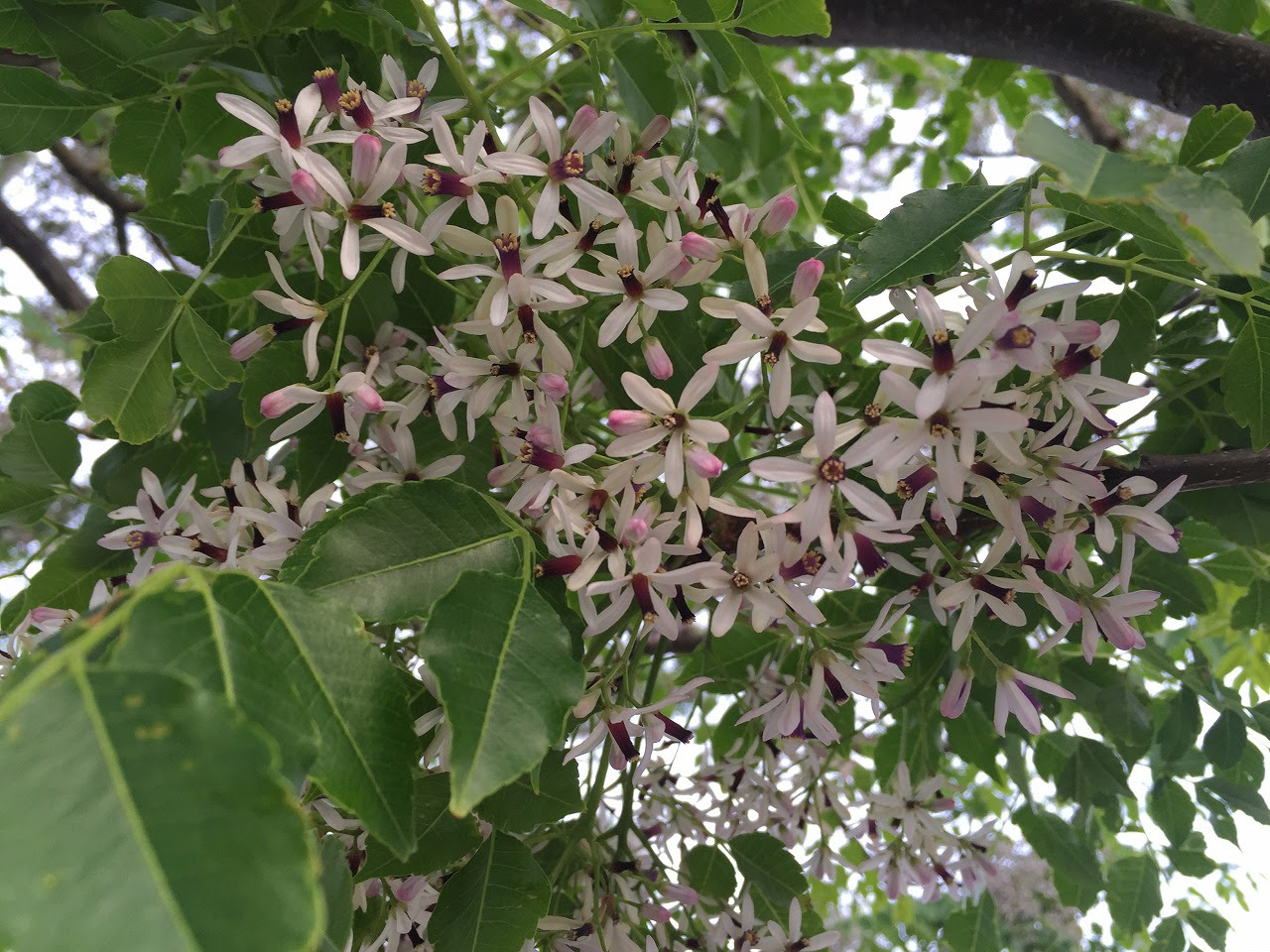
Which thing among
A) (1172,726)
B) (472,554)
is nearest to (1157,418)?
(1172,726)

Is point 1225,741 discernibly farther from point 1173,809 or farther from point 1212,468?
point 1212,468

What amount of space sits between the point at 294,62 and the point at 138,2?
0.46 feet

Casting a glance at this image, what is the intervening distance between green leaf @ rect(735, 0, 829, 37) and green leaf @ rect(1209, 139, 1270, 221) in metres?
0.31

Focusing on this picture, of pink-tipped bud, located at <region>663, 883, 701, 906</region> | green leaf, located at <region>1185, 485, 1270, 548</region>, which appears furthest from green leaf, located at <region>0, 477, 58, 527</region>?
green leaf, located at <region>1185, 485, 1270, 548</region>

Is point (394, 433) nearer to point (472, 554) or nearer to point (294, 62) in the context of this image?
point (472, 554)

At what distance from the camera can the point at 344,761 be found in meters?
0.42

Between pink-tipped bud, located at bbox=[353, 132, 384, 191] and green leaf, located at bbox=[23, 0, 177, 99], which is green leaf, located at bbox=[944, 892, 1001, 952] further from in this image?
green leaf, located at bbox=[23, 0, 177, 99]

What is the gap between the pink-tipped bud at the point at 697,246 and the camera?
609 mm

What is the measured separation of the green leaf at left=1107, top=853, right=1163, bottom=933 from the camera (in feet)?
4.34

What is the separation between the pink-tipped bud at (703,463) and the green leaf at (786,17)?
0.35m

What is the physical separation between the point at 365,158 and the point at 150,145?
416 mm

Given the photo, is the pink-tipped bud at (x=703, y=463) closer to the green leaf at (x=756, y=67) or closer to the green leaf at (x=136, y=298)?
the green leaf at (x=756, y=67)

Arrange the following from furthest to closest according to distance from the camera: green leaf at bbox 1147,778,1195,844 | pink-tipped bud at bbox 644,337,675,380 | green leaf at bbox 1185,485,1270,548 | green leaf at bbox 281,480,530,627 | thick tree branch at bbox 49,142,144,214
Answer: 1. thick tree branch at bbox 49,142,144,214
2. green leaf at bbox 1147,778,1195,844
3. green leaf at bbox 1185,485,1270,548
4. pink-tipped bud at bbox 644,337,675,380
5. green leaf at bbox 281,480,530,627

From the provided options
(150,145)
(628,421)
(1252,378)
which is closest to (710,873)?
(628,421)
